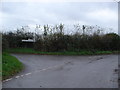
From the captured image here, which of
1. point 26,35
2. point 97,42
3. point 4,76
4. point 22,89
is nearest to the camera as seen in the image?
point 22,89

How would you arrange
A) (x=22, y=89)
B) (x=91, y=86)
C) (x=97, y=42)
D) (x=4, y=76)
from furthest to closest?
(x=97, y=42) → (x=4, y=76) → (x=91, y=86) → (x=22, y=89)

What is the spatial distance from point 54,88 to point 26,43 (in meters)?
25.0

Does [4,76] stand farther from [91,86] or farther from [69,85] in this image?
[91,86]

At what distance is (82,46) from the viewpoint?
28031 mm

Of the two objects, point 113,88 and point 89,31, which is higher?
point 89,31

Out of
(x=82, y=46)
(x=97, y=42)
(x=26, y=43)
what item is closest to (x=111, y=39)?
(x=97, y=42)

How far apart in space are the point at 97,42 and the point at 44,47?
839cm

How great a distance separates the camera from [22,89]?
22.3 feet

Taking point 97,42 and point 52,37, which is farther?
point 97,42

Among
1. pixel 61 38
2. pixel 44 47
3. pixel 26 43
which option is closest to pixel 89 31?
pixel 61 38

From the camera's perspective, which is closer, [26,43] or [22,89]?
[22,89]

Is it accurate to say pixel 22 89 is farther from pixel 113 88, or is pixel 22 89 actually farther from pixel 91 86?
pixel 113 88

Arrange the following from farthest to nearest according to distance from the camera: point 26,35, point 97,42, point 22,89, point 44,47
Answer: point 26,35, point 97,42, point 44,47, point 22,89

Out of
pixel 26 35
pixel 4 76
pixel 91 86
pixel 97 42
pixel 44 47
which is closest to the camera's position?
pixel 91 86
